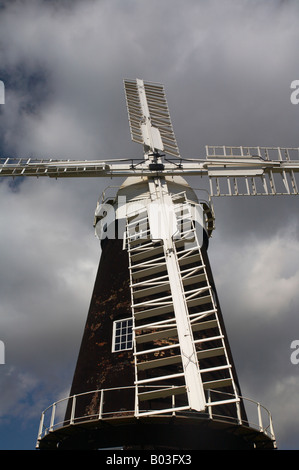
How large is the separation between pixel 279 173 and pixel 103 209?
27.8ft

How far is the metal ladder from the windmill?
37mm

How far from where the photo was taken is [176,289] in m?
13.8

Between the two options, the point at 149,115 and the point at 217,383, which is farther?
the point at 149,115

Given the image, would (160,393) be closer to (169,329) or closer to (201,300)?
(169,329)

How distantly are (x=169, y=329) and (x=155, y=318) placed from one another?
1704mm

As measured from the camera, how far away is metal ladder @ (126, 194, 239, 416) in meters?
11.9

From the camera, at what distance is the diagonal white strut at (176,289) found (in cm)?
1121

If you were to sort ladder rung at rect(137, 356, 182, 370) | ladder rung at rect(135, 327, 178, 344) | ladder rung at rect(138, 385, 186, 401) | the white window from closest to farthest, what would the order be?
ladder rung at rect(138, 385, 186, 401), ladder rung at rect(137, 356, 182, 370), ladder rung at rect(135, 327, 178, 344), the white window

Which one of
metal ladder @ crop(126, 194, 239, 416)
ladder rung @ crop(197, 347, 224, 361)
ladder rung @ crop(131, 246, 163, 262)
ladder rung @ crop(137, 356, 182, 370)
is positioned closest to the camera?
metal ladder @ crop(126, 194, 239, 416)

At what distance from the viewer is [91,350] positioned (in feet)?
49.4

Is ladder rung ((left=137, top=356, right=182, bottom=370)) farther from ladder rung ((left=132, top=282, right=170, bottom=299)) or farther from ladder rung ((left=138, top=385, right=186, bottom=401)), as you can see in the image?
ladder rung ((left=132, top=282, right=170, bottom=299))

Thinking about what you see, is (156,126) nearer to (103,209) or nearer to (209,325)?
(103,209)

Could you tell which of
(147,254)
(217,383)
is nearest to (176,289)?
(147,254)

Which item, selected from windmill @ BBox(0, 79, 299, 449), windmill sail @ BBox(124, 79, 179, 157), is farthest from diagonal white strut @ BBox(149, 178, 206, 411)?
windmill sail @ BBox(124, 79, 179, 157)
